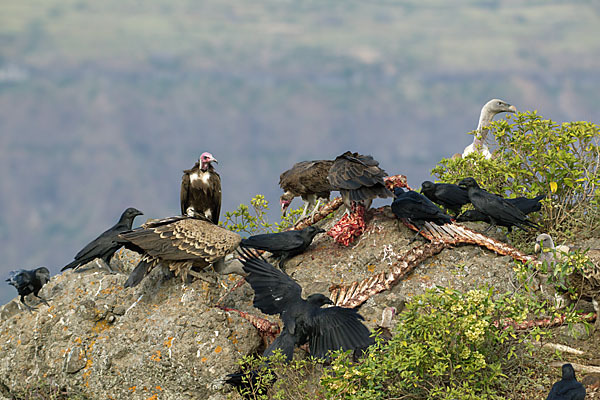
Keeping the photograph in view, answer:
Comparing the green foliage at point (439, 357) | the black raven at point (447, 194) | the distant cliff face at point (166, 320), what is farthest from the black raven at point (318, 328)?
the black raven at point (447, 194)

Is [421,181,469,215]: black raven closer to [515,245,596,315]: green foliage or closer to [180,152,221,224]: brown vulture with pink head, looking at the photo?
[515,245,596,315]: green foliage

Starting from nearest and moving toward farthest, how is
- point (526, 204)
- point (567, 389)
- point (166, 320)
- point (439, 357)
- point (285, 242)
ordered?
point (567, 389) → point (439, 357) → point (166, 320) → point (285, 242) → point (526, 204)

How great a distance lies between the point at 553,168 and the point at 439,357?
221 inches

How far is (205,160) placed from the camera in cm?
1124

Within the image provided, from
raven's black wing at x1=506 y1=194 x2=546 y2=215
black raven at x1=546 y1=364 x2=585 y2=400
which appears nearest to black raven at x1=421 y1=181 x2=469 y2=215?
raven's black wing at x1=506 y1=194 x2=546 y2=215

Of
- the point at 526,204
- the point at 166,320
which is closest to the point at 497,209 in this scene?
the point at 526,204

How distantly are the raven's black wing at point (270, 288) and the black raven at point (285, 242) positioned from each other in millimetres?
854

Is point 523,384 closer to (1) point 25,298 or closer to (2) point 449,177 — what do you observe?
(2) point 449,177

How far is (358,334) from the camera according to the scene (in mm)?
7508

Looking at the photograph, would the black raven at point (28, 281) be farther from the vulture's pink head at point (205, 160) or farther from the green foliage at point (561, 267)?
the green foliage at point (561, 267)

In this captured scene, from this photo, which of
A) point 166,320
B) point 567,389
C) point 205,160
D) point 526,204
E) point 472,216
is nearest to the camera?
point 567,389

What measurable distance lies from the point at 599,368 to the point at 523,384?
108 cm

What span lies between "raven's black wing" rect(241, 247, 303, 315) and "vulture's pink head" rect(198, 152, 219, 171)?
3.12 meters

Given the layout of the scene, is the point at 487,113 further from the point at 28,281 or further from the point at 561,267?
the point at 28,281
